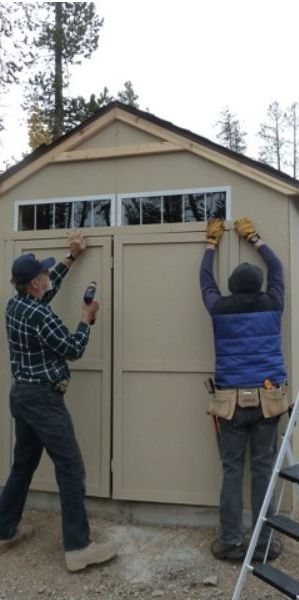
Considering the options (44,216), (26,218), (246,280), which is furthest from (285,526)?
(26,218)

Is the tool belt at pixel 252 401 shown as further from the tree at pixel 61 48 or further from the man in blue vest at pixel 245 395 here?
the tree at pixel 61 48

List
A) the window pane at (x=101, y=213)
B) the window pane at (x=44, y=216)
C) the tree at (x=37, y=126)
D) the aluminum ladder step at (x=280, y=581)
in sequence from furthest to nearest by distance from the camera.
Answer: the tree at (x=37, y=126) → the window pane at (x=44, y=216) → the window pane at (x=101, y=213) → the aluminum ladder step at (x=280, y=581)

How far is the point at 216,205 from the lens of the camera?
12.7ft

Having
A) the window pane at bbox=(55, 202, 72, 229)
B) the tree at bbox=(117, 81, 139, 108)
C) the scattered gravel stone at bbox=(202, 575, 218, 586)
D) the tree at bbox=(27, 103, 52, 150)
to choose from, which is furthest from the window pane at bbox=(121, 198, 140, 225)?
the tree at bbox=(117, 81, 139, 108)

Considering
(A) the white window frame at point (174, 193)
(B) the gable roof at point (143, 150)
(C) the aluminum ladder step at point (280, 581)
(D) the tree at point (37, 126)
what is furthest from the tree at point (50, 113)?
(C) the aluminum ladder step at point (280, 581)

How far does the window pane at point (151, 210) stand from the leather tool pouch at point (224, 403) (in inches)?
56.3

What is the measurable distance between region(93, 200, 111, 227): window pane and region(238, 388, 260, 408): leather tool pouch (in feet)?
5.59

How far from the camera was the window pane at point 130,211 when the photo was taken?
4.04 metres

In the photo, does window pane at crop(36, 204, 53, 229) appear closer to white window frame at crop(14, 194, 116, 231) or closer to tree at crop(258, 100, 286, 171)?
white window frame at crop(14, 194, 116, 231)

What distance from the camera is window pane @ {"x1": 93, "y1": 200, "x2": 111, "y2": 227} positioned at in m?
4.10

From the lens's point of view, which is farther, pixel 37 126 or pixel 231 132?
pixel 231 132

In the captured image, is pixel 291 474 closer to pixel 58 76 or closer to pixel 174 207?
pixel 174 207

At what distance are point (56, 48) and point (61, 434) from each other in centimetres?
1475

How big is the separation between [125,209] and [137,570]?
2.52 metres
